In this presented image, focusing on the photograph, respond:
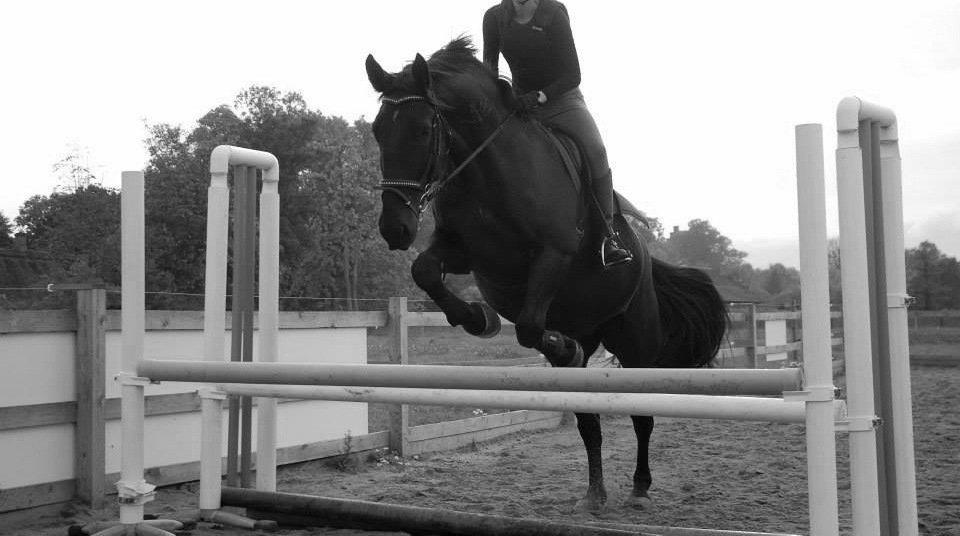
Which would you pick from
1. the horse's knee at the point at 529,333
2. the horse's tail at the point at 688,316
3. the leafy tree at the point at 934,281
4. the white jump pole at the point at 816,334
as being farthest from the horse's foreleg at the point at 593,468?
the leafy tree at the point at 934,281

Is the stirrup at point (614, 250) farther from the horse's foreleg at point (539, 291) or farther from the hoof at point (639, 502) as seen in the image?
the hoof at point (639, 502)

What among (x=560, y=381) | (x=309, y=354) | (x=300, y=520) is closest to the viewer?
(x=560, y=381)

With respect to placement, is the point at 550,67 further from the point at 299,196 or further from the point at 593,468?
the point at 299,196

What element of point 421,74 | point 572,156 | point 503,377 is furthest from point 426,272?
point 503,377

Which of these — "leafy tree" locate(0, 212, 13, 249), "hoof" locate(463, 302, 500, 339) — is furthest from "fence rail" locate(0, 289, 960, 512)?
"leafy tree" locate(0, 212, 13, 249)

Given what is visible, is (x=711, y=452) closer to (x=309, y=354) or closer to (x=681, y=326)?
(x=681, y=326)

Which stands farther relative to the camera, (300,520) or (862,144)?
(300,520)

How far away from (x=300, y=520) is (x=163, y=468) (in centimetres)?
170

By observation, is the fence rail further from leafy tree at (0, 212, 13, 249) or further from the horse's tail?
leafy tree at (0, 212, 13, 249)

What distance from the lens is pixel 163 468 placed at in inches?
195

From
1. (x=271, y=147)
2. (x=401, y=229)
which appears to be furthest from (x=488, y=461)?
(x=271, y=147)

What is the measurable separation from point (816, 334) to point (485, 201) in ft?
4.90

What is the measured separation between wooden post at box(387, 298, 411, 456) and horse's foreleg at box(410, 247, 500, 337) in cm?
326

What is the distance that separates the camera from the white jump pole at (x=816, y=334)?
211cm
